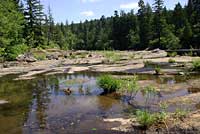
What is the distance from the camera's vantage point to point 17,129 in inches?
571

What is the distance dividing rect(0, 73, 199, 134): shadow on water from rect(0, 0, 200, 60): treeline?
3034 centimetres

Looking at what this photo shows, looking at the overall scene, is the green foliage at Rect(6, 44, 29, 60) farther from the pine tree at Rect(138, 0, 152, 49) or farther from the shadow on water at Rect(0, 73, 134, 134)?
the pine tree at Rect(138, 0, 152, 49)

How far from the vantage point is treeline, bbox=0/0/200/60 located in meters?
60.3

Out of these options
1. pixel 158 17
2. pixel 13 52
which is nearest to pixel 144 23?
pixel 158 17

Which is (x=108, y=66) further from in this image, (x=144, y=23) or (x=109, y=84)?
(x=144, y=23)

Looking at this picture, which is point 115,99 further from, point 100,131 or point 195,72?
point 195,72

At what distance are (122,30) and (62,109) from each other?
11265 centimetres

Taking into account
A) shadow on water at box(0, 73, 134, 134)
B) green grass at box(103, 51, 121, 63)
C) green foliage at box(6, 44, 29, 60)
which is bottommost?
shadow on water at box(0, 73, 134, 134)

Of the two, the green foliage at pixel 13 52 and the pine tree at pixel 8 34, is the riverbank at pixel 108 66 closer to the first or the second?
the pine tree at pixel 8 34

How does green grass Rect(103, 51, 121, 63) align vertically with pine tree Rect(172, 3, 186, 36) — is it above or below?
below

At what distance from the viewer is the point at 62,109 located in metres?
18.1

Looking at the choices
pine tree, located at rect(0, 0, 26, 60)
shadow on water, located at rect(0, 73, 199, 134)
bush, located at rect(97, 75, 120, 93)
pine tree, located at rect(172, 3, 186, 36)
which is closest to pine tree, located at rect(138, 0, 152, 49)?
pine tree, located at rect(172, 3, 186, 36)

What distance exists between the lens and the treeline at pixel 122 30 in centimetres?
6034

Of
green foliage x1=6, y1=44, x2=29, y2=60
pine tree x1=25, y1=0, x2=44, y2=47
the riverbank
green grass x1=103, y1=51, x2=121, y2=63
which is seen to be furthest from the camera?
pine tree x1=25, y1=0, x2=44, y2=47
